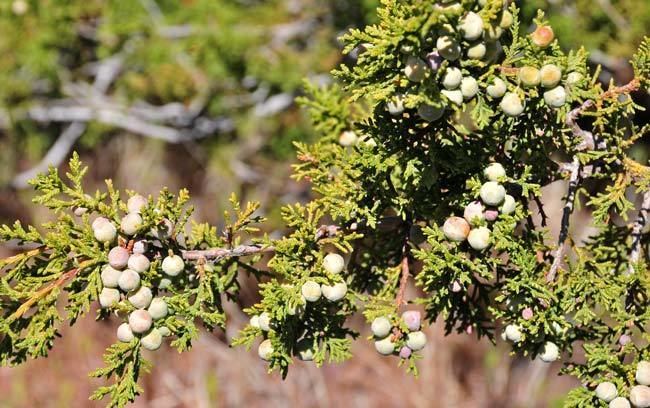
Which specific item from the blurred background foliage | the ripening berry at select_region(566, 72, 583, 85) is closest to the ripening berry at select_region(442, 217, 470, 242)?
the ripening berry at select_region(566, 72, 583, 85)

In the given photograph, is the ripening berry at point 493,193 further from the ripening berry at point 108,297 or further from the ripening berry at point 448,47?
the ripening berry at point 108,297

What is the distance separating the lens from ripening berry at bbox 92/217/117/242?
0.98 m

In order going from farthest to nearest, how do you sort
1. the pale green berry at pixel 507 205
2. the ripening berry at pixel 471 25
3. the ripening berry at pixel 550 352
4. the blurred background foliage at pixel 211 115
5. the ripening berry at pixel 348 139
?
the blurred background foliage at pixel 211 115 → the ripening berry at pixel 348 139 → the ripening berry at pixel 550 352 → the pale green berry at pixel 507 205 → the ripening berry at pixel 471 25

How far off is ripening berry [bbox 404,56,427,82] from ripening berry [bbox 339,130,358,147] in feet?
1.60

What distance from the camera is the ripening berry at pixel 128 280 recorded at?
96 cm

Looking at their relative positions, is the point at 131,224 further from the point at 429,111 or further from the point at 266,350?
the point at 429,111

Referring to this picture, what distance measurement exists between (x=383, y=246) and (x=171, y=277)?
40 centimetres

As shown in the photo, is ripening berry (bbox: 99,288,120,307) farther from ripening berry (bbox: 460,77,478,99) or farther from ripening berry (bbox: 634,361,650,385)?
ripening berry (bbox: 634,361,650,385)

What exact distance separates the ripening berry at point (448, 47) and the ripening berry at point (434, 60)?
10mm

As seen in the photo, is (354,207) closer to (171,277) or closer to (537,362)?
(171,277)

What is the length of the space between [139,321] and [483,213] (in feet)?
1.73

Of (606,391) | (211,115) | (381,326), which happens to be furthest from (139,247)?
(211,115)

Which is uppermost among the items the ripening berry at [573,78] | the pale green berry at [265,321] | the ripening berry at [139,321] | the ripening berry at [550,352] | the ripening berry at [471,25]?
the ripening berry at [471,25]

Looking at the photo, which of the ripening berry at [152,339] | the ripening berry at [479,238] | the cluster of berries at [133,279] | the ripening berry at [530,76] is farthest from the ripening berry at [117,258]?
the ripening berry at [530,76]
